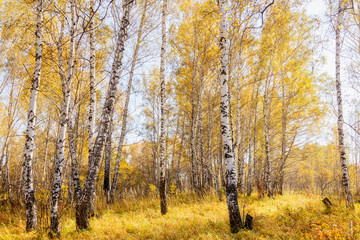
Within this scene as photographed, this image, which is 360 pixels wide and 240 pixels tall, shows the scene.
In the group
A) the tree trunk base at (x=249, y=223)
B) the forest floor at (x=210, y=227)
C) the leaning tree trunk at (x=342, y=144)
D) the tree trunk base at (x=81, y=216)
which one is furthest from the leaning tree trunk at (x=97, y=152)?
the leaning tree trunk at (x=342, y=144)

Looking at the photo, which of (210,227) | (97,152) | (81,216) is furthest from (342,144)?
(81,216)

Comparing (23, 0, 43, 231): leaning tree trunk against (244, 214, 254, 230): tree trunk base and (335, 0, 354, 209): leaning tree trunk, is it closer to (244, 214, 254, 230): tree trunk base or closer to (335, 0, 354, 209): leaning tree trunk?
(244, 214, 254, 230): tree trunk base

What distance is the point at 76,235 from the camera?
4242mm

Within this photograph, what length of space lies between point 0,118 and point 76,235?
11189 millimetres

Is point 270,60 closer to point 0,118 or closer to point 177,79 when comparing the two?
point 177,79

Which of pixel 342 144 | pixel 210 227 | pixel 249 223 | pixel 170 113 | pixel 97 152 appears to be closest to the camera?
pixel 249 223

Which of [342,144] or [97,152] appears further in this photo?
[342,144]

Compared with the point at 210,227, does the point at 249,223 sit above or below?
above

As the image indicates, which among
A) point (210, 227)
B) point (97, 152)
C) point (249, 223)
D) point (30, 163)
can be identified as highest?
point (97, 152)

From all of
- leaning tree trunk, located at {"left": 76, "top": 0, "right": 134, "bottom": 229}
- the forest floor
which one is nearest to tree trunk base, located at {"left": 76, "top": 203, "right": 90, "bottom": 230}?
leaning tree trunk, located at {"left": 76, "top": 0, "right": 134, "bottom": 229}

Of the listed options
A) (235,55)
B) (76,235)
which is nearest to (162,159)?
(76,235)

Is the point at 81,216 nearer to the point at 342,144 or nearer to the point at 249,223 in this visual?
the point at 249,223

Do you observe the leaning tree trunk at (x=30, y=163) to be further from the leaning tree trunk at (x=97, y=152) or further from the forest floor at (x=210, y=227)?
the leaning tree trunk at (x=97, y=152)

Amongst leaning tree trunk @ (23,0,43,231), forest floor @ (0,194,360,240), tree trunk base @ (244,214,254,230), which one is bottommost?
forest floor @ (0,194,360,240)
